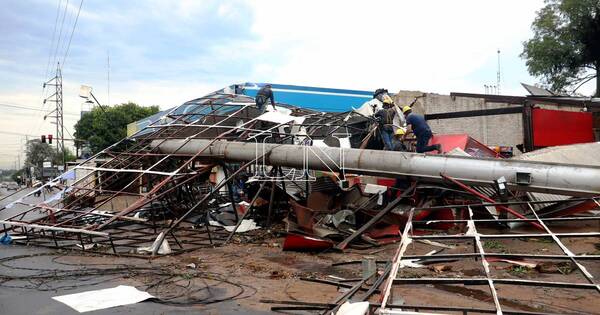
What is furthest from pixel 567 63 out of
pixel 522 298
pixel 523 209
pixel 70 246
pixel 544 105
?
pixel 70 246

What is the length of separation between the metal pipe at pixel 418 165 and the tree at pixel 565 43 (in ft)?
67.4

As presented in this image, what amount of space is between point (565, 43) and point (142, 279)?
87.9ft

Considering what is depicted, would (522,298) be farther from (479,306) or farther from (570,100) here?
(570,100)

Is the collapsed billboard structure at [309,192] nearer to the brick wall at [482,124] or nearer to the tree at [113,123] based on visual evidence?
the brick wall at [482,124]

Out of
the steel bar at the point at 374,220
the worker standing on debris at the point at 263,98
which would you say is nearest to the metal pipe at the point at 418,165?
the steel bar at the point at 374,220

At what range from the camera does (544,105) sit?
67.5 ft

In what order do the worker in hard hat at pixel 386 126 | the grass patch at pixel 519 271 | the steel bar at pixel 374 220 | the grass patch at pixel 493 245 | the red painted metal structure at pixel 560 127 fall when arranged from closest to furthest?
the grass patch at pixel 519 271 → the grass patch at pixel 493 245 → the steel bar at pixel 374 220 → the worker in hard hat at pixel 386 126 → the red painted metal structure at pixel 560 127

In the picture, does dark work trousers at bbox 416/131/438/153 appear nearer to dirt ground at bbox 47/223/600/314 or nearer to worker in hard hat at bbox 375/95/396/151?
worker in hard hat at bbox 375/95/396/151

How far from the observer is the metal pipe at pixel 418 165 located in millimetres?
8781

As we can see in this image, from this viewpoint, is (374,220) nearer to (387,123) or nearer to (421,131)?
(421,131)

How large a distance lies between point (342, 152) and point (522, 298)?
18.4ft

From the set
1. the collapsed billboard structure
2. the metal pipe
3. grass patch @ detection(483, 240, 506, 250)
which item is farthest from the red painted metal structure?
grass patch @ detection(483, 240, 506, 250)

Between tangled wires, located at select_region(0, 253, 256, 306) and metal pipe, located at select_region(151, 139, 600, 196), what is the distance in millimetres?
4033

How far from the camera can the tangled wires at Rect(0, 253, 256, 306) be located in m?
6.68
